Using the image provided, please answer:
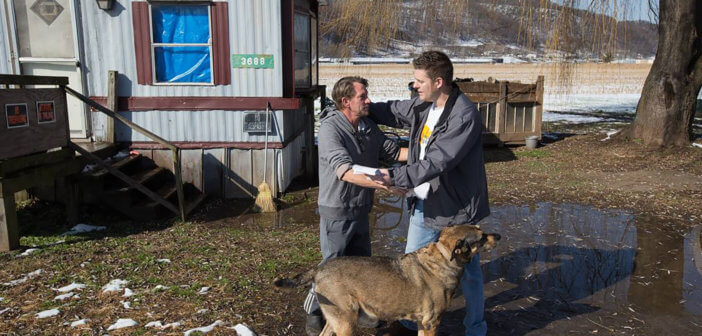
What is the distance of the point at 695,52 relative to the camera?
1223cm

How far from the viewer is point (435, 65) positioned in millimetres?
3590

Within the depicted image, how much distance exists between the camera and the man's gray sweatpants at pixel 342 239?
3961mm

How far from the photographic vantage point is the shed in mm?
8625

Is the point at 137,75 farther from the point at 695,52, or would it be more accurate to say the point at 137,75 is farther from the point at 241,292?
the point at 695,52

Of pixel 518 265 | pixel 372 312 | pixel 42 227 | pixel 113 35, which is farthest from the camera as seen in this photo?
pixel 113 35

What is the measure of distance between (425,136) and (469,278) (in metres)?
1.09

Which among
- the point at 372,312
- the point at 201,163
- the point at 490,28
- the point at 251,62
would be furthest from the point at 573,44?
the point at 372,312

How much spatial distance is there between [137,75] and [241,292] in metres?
5.16

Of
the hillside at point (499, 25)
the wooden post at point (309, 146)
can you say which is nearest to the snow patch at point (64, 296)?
the wooden post at point (309, 146)

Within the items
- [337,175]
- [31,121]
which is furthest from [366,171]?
[31,121]

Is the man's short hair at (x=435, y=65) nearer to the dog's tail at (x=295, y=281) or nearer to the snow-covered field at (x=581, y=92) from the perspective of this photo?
the dog's tail at (x=295, y=281)

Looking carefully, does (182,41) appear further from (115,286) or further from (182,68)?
(115,286)

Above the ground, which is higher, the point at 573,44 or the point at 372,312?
the point at 573,44

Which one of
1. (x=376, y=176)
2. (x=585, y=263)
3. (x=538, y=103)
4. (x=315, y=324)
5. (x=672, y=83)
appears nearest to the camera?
(x=376, y=176)
